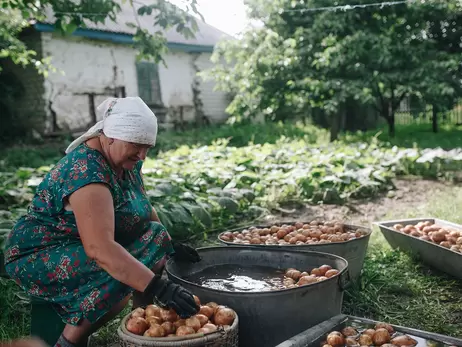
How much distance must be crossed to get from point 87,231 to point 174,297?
0.45m

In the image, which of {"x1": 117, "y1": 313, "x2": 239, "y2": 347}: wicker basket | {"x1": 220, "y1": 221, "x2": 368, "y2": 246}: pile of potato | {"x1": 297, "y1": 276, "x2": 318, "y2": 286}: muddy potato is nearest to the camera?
{"x1": 117, "y1": 313, "x2": 239, "y2": 347}: wicker basket

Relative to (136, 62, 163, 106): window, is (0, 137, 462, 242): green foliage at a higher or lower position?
lower

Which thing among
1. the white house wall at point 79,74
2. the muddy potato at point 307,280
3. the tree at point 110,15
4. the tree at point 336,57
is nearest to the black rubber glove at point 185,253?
the muddy potato at point 307,280

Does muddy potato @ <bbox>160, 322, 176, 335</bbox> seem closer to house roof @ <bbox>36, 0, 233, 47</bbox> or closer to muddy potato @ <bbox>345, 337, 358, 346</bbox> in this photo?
muddy potato @ <bbox>345, 337, 358, 346</bbox>

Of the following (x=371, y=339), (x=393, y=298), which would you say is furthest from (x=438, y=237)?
(x=371, y=339)

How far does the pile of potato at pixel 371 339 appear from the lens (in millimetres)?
2074

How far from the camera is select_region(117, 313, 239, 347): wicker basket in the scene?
1.93 metres

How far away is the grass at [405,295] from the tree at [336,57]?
275 inches

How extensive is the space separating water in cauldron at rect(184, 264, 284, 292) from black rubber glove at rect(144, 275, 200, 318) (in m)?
0.52

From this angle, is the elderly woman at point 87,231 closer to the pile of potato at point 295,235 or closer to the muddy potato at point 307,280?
the muddy potato at point 307,280

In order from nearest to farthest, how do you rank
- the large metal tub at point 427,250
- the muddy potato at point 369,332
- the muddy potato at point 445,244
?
the muddy potato at point 369,332, the large metal tub at point 427,250, the muddy potato at point 445,244

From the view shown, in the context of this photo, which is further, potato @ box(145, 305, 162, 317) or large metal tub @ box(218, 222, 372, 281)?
large metal tub @ box(218, 222, 372, 281)

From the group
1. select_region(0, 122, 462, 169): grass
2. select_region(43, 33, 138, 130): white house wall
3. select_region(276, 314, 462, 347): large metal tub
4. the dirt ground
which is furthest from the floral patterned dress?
select_region(43, 33, 138, 130): white house wall

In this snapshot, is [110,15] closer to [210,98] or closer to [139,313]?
[139,313]
